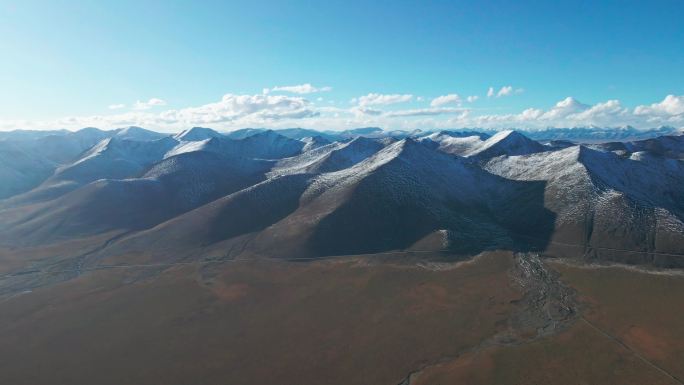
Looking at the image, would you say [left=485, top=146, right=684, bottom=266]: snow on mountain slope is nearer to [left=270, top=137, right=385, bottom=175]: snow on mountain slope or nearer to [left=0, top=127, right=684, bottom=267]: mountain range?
[left=0, top=127, right=684, bottom=267]: mountain range

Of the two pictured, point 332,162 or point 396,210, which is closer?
point 396,210

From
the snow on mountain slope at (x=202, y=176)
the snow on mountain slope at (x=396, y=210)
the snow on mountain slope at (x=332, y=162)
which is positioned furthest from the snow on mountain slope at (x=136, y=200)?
the snow on mountain slope at (x=396, y=210)

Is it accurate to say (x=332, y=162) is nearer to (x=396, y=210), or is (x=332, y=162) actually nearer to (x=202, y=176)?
(x=202, y=176)

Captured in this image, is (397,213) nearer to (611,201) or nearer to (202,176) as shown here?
(611,201)

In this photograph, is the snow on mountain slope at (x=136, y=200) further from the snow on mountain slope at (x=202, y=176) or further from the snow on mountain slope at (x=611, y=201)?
the snow on mountain slope at (x=611, y=201)

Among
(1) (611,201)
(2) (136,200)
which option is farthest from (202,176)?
(1) (611,201)

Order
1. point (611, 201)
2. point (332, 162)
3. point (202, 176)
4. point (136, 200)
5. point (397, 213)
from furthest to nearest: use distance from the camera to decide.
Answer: point (332, 162), point (202, 176), point (136, 200), point (397, 213), point (611, 201)

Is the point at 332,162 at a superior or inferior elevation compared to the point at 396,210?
superior

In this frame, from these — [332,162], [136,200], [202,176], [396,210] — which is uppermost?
[332,162]

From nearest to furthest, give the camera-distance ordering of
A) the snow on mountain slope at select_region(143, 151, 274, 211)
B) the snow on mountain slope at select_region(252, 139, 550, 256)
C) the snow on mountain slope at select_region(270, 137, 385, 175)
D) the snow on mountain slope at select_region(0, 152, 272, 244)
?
1. the snow on mountain slope at select_region(252, 139, 550, 256)
2. the snow on mountain slope at select_region(0, 152, 272, 244)
3. the snow on mountain slope at select_region(143, 151, 274, 211)
4. the snow on mountain slope at select_region(270, 137, 385, 175)

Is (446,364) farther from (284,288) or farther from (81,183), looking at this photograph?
(81,183)

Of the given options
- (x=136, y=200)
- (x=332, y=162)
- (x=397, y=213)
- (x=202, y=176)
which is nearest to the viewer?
(x=397, y=213)

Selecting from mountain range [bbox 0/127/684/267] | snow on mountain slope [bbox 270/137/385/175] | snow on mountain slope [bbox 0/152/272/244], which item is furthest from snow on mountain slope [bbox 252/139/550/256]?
snow on mountain slope [bbox 0/152/272/244]
